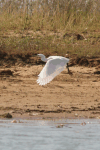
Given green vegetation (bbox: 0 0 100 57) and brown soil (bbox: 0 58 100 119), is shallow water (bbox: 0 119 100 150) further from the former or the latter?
green vegetation (bbox: 0 0 100 57)

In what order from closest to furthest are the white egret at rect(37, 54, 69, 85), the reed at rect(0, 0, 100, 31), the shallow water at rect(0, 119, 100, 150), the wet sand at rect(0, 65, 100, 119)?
the shallow water at rect(0, 119, 100, 150) → the wet sand at rect(0, 65, 100, 119) → the white egret at rect(37, 54, 69, 85) → the reed at rect(0, 0, 100, 31)

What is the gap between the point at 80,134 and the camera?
24.5 feet

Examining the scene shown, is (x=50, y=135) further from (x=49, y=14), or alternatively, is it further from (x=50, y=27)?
(x=49, y=14)

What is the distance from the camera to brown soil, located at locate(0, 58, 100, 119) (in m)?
8.59

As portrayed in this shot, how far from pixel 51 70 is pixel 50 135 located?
2011 mm

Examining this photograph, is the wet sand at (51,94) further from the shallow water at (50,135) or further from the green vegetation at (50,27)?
the green vegetation at (50,27)

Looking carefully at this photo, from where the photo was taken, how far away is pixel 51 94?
9.55 metres

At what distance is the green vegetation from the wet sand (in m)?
1.13

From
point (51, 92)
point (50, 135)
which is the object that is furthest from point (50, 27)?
point (50, 135)

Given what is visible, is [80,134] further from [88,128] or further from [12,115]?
[12,115]

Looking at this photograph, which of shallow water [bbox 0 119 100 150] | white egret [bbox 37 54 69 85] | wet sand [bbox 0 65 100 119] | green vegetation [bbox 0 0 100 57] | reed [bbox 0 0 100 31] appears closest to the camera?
shallow water [bbox 0 119 100 150]

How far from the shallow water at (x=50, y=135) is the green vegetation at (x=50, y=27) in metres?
4.30

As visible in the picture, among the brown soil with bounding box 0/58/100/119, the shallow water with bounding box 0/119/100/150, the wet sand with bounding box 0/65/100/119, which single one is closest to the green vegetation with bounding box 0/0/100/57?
the brown soil with bounding box 0/58/100/119

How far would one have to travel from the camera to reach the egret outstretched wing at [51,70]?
8.81 metres
